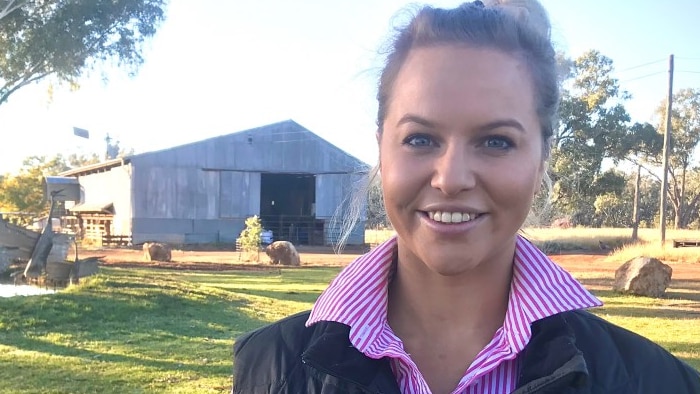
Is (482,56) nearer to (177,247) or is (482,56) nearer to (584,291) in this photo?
(584,291)

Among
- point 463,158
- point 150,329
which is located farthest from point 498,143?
point 150,329

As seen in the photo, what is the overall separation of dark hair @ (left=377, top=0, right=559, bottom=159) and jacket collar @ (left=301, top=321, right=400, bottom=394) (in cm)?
50

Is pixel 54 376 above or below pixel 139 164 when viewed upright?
below

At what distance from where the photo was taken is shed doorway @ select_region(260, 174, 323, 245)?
29.5 meters

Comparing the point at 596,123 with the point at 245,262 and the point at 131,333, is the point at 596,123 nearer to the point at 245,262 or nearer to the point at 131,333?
the point at 245,262

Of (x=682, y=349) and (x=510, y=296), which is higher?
(x=510, y=296)

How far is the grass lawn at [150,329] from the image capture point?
18.9ft

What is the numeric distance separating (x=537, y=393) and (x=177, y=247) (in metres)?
25.6

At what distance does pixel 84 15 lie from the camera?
1595 centimetres

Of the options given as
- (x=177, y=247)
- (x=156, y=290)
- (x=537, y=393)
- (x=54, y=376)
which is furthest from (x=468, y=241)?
(x=177, y=247)

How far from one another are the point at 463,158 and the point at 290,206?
1290 inches

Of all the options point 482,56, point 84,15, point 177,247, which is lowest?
point 177,247

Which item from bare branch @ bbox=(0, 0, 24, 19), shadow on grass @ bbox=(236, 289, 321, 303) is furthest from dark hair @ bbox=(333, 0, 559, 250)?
bare branch @ bbox=(0, 0, 24, 19)

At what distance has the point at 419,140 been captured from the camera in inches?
55.3
